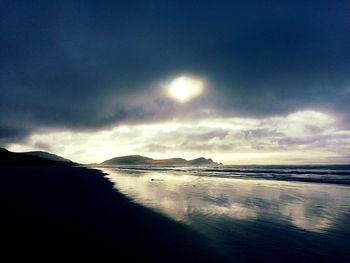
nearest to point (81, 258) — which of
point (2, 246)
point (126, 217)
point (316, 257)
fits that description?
point (2, 246)

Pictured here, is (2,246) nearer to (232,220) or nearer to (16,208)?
(16,208)

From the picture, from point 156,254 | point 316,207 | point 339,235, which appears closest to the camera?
point 156,254

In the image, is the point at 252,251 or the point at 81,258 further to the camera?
the point at 252,251

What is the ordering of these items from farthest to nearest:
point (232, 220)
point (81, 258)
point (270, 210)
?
1. point (270, 210)
2. point (232, 220)
3. point (81, 258)

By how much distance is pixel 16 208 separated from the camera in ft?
39.7

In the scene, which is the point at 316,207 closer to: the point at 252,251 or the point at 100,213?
the point at 252,251

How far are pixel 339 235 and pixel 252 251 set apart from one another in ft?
14.4

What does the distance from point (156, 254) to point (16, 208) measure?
31.9ft

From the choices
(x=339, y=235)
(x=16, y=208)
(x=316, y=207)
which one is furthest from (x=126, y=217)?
(x=316, y=207)

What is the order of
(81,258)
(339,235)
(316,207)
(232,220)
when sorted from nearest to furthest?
(81,258) < (339,235) < (232,220) < (316,207)

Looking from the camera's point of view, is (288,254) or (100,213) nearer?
(288,254)

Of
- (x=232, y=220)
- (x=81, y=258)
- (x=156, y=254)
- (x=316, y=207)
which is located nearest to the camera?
(x=81, y=258)

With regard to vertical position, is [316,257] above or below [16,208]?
below

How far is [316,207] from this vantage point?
14000mm
